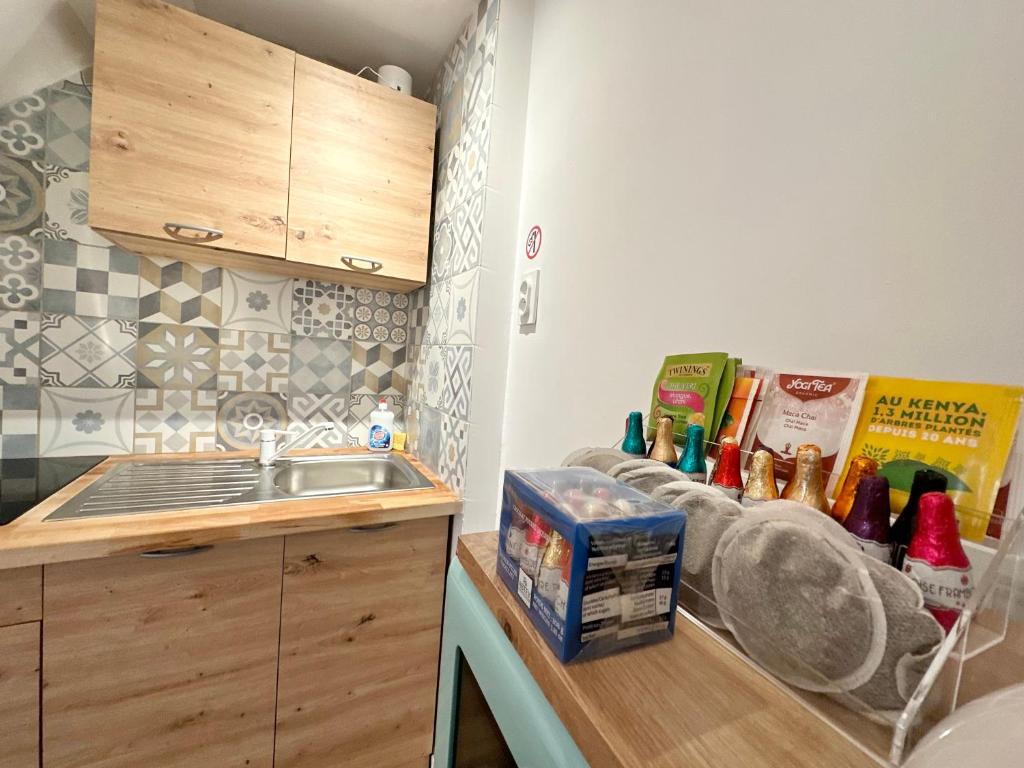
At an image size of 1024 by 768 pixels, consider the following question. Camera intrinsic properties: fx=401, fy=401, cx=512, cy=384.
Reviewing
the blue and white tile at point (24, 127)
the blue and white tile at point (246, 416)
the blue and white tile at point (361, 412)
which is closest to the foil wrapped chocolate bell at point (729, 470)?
the blue and white tile at point (361, 412)

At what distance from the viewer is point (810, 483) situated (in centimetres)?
39

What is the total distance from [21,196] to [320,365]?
98cm

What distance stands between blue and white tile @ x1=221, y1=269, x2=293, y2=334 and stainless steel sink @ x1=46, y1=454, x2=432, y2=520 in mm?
525

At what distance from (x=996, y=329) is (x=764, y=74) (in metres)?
0.44

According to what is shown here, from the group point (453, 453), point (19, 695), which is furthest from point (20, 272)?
point (453, 453)

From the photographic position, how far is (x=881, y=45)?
17.2 inches

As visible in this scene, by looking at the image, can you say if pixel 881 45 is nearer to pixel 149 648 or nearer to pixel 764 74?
pixel 764 74

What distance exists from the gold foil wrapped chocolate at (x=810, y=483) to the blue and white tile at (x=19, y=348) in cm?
202

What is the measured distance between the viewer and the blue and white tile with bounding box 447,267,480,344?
1221mm

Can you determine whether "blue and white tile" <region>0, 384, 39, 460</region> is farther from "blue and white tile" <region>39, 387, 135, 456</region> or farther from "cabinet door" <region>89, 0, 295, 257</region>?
"cabinet door" <region>89, 0, 295, 257</region>

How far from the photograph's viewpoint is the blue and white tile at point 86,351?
1303mm

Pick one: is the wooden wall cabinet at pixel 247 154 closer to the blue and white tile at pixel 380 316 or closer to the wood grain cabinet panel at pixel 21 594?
the blue and white tile at pixel 380 316

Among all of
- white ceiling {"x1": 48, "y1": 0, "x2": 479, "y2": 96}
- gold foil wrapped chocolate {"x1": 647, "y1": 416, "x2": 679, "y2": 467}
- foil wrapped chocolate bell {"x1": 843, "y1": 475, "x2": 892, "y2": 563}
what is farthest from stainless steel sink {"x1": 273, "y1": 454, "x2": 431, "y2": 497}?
white ceiling {"x1": 48, "y1": 0, "x2": 479, "y2": 96}

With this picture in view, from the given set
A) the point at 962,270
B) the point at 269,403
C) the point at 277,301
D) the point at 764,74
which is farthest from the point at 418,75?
the point at 962,270
